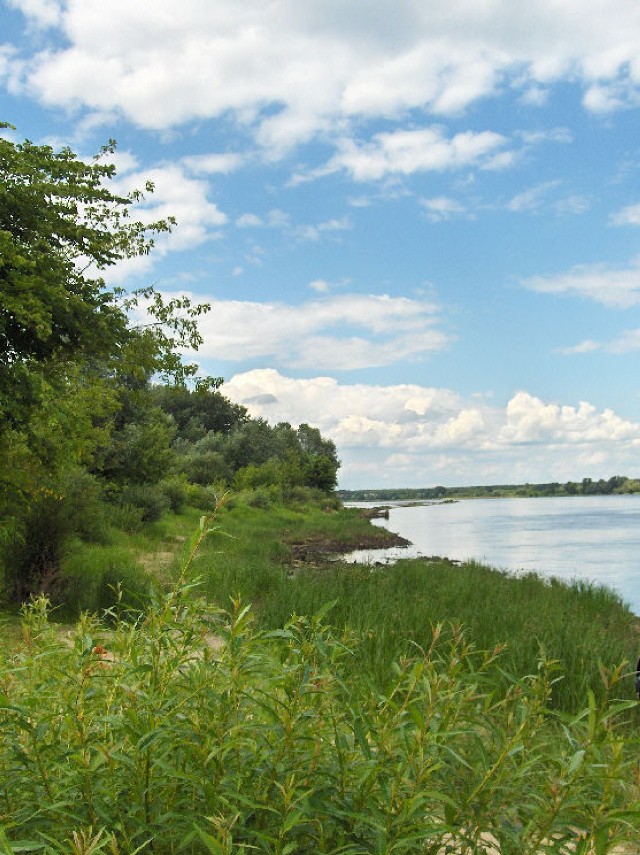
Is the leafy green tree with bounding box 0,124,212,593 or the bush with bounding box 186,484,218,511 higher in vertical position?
the leafy green tree with bounding box 0,124,212,593

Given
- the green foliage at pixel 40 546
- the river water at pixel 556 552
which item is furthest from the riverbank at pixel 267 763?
the river water at pixel 556 552

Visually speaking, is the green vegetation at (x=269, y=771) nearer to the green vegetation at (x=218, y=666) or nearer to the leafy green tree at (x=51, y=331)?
the green vegetation at (x=218, y=666)

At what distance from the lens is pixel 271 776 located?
7.04 feet

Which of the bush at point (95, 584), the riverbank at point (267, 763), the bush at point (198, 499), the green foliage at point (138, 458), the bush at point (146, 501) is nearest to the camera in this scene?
the riverbank at point (267, 763)

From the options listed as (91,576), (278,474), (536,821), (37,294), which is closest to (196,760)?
(536,821)

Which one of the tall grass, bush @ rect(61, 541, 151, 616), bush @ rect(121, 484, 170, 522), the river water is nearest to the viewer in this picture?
the tall grass

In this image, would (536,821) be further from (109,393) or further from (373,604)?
(109,393)

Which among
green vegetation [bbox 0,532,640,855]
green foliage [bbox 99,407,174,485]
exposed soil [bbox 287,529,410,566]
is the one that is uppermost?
green foliage [bbox 99,407,174,485]

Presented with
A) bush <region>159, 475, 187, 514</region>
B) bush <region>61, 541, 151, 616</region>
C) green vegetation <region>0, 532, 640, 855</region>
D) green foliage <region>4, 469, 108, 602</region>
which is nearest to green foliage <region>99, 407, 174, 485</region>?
bush <region>159, 475, 187, 514</region>

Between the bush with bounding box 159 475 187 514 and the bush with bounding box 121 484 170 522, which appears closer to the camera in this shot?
the bush with bounding box 121 484 170 522

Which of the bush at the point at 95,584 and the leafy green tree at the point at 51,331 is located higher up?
the leafy green tree at the point at 51,331

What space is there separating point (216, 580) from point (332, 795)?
12300 mm

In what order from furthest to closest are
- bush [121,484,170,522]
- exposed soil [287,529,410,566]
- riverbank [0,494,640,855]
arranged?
exposed soil [287,529,410,566] → bush [121,484,170,522] → riverbank [0,494,640,855]

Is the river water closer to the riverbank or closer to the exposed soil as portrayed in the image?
the exposed soil
